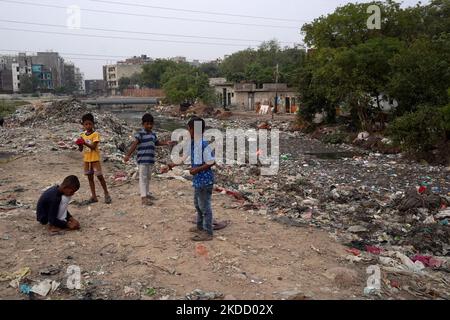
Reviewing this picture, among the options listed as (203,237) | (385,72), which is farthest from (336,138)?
(203,237)

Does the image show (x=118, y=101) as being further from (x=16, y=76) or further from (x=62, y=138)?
(x=62, y=138)

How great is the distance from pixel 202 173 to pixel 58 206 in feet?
5.72

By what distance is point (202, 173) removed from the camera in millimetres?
4695

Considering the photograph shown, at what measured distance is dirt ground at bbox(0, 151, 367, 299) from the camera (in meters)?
3.78

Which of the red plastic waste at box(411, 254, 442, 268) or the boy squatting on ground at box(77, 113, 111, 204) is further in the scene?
the boy squatting on ground at box(77, 113, 111, 204)

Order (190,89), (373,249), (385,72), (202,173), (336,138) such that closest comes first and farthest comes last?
(202,173)
(373,249)
(385,72)
(336,138)
(190,89)

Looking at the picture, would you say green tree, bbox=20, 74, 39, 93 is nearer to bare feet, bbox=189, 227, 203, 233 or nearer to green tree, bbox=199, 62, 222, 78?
green tree, bbox=199, 62, 222, 78

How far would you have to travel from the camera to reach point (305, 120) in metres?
26.0

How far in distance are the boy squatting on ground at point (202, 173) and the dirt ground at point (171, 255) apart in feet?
0.63

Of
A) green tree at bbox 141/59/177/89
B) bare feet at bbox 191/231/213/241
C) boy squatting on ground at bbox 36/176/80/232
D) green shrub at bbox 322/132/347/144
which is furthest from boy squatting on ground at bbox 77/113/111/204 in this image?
green tree at bbox 141/59/177/89

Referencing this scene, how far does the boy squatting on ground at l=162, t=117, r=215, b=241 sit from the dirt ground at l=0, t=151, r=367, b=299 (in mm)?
193

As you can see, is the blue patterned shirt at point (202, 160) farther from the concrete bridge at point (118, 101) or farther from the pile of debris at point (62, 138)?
the concrete bridge at point (118, 101)
